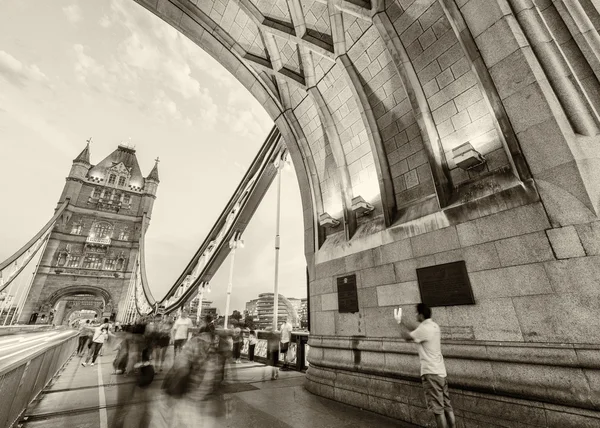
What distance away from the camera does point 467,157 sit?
4.53m

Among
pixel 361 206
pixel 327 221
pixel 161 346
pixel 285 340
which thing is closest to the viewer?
pixel 361 206

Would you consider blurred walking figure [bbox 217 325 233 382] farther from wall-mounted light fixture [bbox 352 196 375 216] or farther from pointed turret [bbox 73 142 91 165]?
pointed turret [bbox 73 142 91 165]

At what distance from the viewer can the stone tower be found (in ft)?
172

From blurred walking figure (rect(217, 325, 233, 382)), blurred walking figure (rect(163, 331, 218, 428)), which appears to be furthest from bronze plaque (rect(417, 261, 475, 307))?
blurred walking figure (rect(163, 331, 218, 428))

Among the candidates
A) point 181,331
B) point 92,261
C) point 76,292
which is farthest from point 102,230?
point 181,331

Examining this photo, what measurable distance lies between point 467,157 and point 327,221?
3654mm

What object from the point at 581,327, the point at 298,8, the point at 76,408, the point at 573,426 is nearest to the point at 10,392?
the point at 76,408

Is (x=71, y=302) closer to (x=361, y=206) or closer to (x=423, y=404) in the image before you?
(x=361, y=206)

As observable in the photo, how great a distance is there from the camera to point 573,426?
310 cm

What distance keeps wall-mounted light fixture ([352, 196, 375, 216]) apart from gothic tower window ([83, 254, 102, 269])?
6808 cm

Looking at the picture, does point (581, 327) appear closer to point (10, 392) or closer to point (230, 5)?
point (10, 392)

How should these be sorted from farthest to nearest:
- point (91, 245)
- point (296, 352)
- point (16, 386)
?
point (91, 245) < point (296, 352) < point (16, 386)

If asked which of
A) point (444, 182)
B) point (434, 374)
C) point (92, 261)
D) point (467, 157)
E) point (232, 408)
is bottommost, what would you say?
point (232, 408)

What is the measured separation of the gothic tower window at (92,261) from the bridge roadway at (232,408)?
61.9 metres
